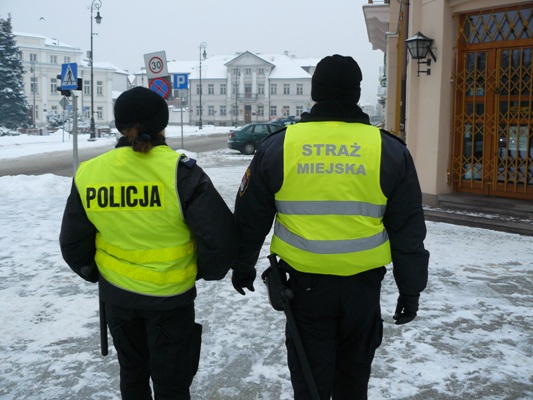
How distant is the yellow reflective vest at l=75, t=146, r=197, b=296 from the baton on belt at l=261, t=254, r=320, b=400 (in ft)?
1.46

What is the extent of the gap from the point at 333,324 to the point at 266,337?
2038mm

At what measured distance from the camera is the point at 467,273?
666 cm

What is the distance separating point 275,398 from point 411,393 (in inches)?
34.7

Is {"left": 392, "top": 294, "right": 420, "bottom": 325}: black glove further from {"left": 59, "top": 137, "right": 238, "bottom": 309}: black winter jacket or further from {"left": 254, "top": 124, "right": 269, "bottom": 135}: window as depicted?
{"left": 254, "top": 124, "right": 269, "bottom": 135}: window

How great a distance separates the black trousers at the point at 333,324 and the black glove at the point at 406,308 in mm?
193

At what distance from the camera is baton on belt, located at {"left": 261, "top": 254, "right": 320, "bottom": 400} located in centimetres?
274

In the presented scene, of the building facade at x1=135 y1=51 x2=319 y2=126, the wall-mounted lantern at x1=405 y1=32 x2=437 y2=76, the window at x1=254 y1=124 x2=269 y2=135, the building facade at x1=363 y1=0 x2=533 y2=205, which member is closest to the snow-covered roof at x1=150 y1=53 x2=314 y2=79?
the building facade at x1=135 y1=51 x2=319 y2=126

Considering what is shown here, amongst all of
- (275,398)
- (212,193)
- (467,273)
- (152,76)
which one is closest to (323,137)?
(212,193)

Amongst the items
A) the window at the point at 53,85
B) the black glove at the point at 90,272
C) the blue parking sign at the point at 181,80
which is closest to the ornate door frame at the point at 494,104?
the black glove at the point at 90,272

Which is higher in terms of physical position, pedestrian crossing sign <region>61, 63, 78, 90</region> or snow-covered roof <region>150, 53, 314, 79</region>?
snow-covered roof <region>150, 53, 314, 79</region>

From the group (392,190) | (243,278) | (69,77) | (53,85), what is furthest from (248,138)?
(53,85)

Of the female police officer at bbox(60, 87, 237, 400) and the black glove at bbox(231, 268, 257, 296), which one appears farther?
the black glove at bbox(231, 268, 257, 296)

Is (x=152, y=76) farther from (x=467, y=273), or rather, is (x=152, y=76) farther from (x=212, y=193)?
(x=212, y=193)

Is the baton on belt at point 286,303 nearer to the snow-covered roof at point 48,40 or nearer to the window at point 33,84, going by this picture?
the window at point 33,84
